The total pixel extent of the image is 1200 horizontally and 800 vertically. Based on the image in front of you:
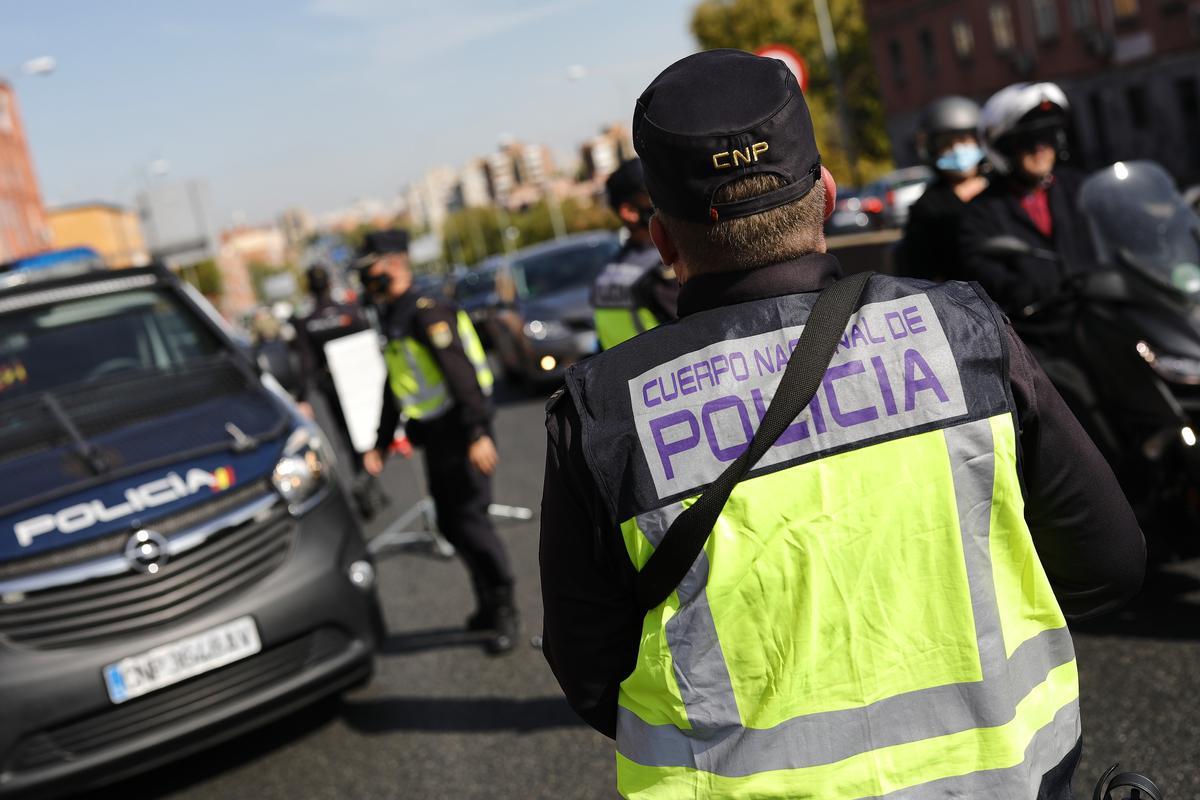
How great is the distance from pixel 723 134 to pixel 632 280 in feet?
9.73

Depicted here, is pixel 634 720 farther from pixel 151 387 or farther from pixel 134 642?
pixel 151 387

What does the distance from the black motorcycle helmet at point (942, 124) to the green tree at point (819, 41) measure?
55.2 m

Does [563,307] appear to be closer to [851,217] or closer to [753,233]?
[753,233]

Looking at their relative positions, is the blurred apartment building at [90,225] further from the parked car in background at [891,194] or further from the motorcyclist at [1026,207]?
the motorcyclist at [1026,207]

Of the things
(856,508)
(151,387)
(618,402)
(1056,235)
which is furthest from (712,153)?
(151,387)

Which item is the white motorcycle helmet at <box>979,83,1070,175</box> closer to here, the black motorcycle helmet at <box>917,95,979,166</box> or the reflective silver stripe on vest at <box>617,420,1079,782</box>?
the black motorcycle helmet at <box>917,95,979,166</box>

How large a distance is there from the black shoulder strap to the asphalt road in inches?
101

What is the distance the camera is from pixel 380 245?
6254mm

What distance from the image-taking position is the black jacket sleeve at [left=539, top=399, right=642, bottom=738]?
1724mm

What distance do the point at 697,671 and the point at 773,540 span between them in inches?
7.8

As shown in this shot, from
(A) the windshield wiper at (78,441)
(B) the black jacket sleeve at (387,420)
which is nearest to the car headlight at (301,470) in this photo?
(A) the windshield wiper at (78,441)

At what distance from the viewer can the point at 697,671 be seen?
167cm

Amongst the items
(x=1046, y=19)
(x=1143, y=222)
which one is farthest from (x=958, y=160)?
(x=1046, y=19)

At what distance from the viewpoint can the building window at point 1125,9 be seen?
1397 inches
